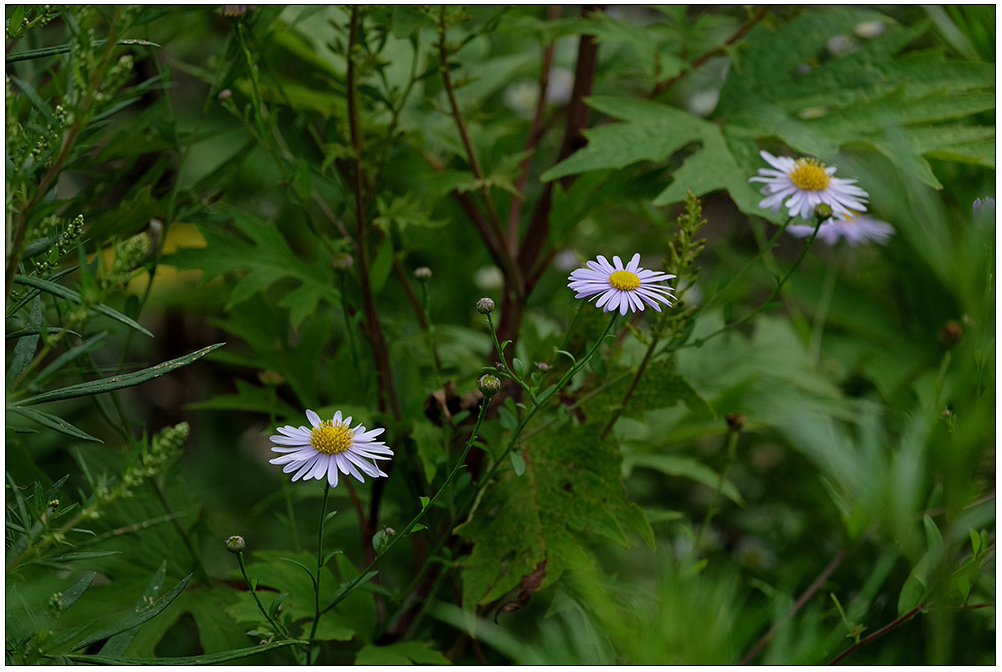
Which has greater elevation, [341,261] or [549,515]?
[341,261]

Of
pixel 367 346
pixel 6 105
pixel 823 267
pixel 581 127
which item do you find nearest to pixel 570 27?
pixel 581 127

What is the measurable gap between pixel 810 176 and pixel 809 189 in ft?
0.04

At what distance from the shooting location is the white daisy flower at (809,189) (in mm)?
597

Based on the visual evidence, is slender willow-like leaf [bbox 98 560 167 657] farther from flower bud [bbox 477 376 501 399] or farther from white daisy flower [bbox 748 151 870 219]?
white daisy flower [bbox 748 151 870 219]

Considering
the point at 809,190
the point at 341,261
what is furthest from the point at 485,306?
the point at 809,190

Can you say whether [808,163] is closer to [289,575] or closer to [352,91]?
[352,91]

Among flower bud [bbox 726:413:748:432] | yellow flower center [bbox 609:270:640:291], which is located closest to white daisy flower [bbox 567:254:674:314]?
yellow flower center [bbox 609:270:640:291]

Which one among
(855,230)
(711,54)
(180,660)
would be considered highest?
(711,54)

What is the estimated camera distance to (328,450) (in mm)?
469

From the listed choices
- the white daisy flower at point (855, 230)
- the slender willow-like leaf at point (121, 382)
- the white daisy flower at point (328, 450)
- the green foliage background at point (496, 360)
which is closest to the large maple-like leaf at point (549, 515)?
the green foliage background at point (496, 360)

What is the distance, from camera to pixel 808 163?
62 centimetres

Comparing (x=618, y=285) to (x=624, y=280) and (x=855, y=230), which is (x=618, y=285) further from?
(x=855, y=230)

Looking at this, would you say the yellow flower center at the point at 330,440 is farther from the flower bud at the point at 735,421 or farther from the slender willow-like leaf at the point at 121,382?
the flower bud at the point at 735,421

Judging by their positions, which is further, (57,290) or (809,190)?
(809,190)
